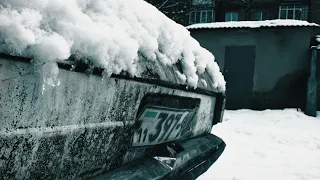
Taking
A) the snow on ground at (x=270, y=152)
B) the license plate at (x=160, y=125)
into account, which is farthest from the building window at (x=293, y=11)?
the license plate at (x=160, y=125)

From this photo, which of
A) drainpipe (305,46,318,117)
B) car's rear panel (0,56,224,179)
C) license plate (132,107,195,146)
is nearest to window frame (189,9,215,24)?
drainpipe (305,46,318,117)

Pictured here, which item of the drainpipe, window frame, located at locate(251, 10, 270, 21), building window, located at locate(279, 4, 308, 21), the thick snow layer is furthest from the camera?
window frame, located at locate(251, 10, 270, 21)

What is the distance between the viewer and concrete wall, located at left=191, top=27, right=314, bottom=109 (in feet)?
33.5

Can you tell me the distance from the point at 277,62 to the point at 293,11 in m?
14.1

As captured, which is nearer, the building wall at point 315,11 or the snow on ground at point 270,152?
the snow on ground at point 270,152

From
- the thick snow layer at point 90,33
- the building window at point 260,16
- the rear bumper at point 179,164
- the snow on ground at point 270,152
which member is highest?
the building window at point 260,16

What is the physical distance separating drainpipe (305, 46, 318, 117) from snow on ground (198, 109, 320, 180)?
121 centimetres

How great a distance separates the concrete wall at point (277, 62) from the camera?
10203 millimetres

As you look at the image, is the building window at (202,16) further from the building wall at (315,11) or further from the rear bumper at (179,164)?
the rear bumper at (179,164)

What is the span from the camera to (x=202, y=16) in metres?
24.1

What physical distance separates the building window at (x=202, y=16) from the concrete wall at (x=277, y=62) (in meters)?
13.6

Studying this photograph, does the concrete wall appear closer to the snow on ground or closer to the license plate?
the snow on ground

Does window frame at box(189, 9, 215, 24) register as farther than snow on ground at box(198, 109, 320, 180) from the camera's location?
Yes

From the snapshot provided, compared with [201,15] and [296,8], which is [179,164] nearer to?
[201,15]
